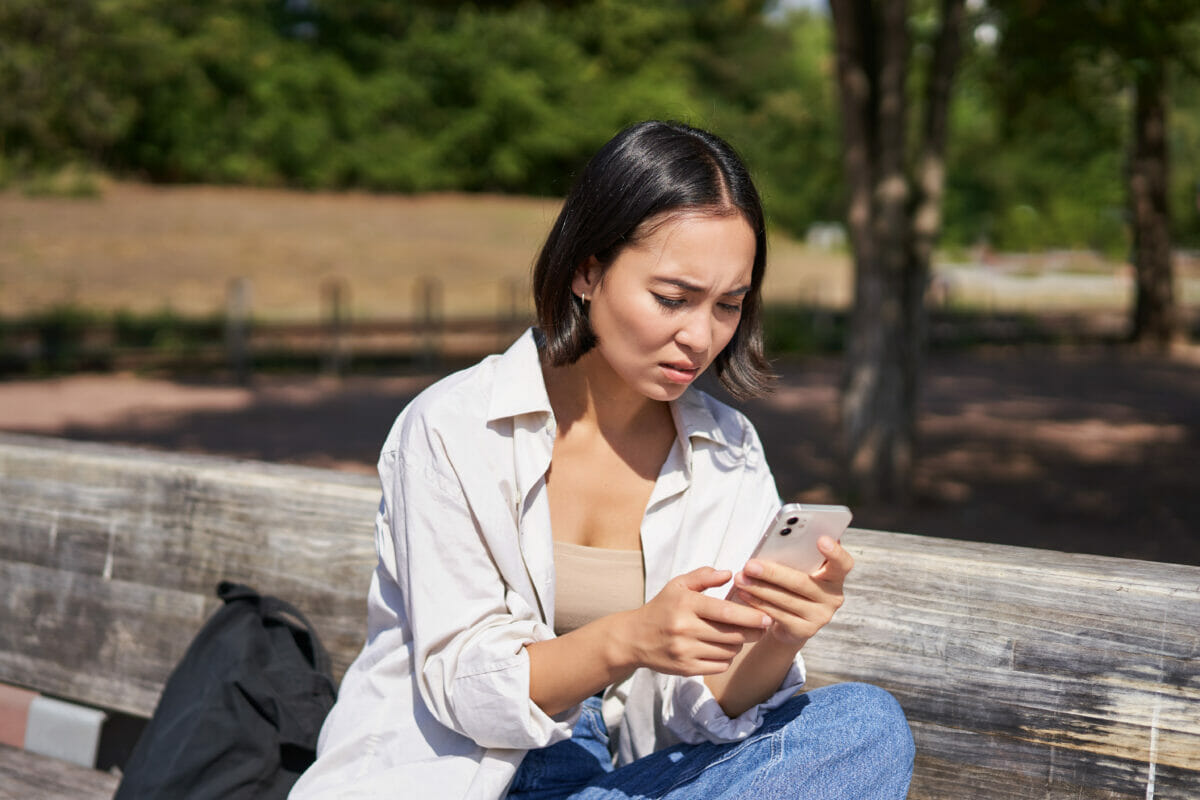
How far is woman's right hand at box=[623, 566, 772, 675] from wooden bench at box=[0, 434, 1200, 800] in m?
0.45

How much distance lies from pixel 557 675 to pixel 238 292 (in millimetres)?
14466

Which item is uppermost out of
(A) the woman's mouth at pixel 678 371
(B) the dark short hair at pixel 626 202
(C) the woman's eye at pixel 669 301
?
(B) the dark short hair at pixel 626 202

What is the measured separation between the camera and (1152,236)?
63.7ft

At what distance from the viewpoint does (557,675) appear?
1.67m

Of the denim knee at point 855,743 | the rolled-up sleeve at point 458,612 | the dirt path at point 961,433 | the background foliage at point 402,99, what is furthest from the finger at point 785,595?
the background foliage at point 402,99

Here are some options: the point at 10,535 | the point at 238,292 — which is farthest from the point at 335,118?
the point at 10,535

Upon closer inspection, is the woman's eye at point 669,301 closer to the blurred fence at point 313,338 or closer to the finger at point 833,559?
the finger at point 833,559

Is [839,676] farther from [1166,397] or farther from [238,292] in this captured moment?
[238,292]

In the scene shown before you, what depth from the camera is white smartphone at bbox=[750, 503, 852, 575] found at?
5.08 feet

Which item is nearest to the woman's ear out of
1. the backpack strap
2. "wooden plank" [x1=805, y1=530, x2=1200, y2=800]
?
"wooden plank" [x1=805, y1=530, x2=1200, y2=800]

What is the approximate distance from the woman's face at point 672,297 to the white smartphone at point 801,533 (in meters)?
0.37

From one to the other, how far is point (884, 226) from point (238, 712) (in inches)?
230

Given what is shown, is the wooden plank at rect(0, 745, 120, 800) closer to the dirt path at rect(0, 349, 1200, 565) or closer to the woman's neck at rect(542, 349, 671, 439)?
the woman's neck at rect(542, 349, 671, 439)

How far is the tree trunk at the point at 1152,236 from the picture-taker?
758 inches
